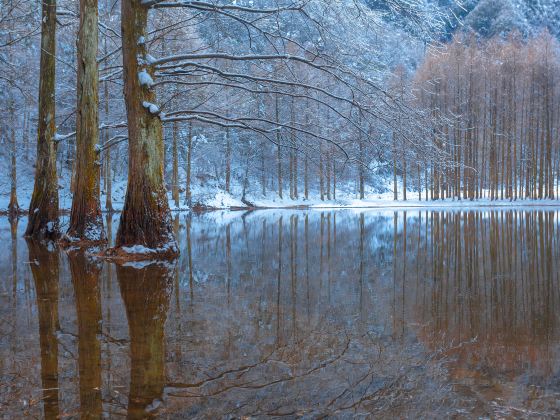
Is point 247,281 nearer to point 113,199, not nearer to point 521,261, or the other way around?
point 521,261

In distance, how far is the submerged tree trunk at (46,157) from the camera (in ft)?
37.6

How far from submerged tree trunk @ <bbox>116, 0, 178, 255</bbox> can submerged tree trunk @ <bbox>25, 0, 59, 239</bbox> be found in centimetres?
417

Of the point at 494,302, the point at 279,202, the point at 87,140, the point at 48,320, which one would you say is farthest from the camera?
the point at 279,202

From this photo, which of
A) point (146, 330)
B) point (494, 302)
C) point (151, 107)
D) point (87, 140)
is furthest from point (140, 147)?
point (494, 302)

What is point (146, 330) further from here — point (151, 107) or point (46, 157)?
point (46, 157)

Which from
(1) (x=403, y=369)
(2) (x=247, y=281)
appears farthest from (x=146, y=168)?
(1) (x=403, y=369)

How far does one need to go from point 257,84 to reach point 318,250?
3.20 meters

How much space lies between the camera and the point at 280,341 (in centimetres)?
341

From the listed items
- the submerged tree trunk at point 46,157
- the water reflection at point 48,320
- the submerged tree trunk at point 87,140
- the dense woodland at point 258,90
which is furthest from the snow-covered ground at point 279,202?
the water reflection at point 48,320

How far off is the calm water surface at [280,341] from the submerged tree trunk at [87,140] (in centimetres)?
304

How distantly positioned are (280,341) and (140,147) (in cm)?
555

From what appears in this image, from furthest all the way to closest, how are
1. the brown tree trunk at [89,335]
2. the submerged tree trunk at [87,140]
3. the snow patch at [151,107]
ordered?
1. the submerged tree trunk at [87,140]
2. the snow patch at [151,107]
3. the brown tree trunk at [89,335]

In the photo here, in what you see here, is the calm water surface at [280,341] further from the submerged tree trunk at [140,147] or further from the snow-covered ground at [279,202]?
the snow-covered ground at [279,202]

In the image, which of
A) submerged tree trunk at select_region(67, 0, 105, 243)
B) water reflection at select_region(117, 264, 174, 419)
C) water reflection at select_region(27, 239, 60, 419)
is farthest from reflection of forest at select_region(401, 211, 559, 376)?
submerged tree trunk at select_region(67, 0, 105, 243)
